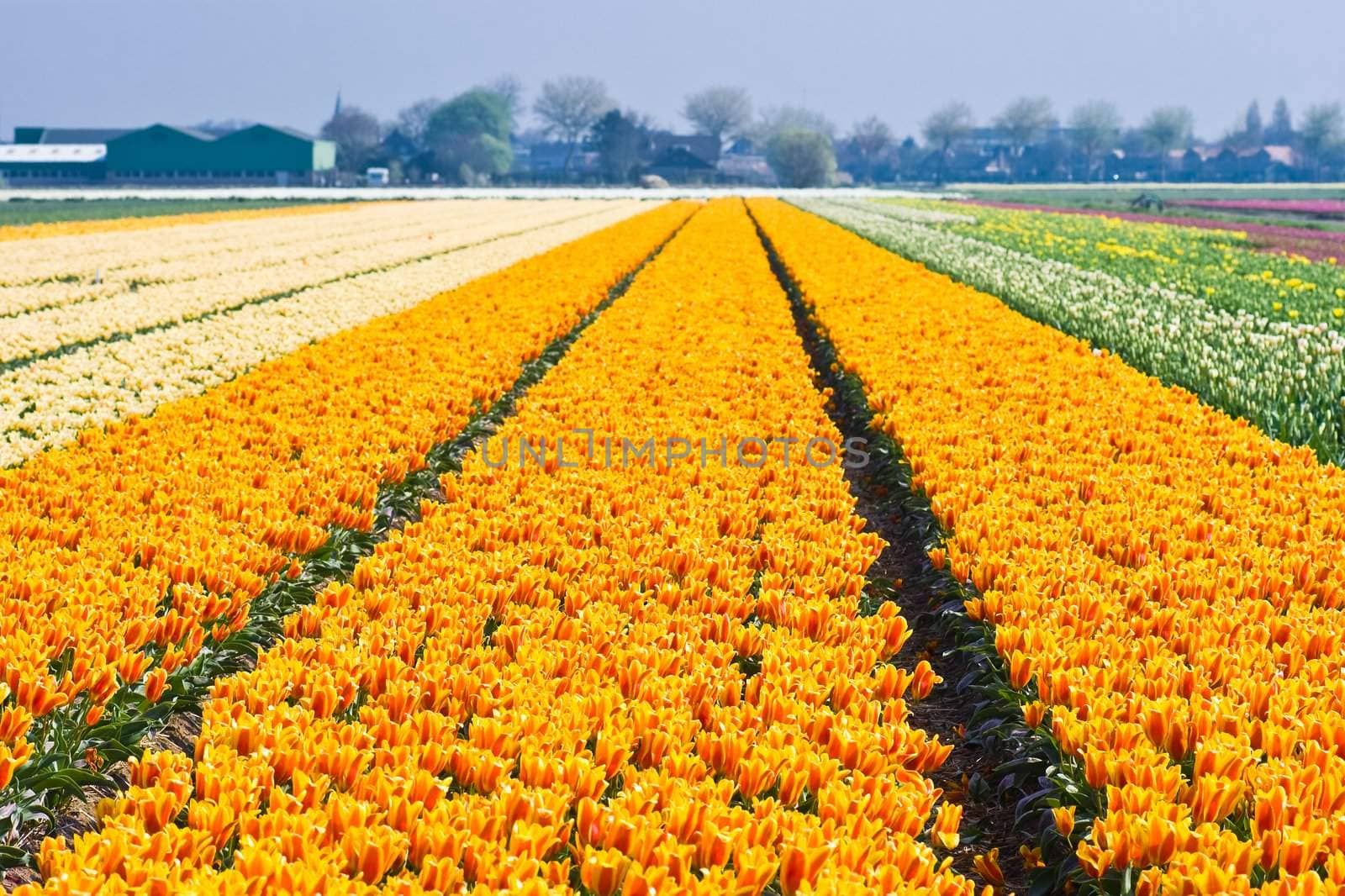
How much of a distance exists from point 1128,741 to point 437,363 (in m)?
7.95

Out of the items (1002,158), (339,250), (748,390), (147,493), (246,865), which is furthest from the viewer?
(1002,158)

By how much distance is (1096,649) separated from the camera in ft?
13.5

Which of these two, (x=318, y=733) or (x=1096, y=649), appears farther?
(x=1096, y=649)

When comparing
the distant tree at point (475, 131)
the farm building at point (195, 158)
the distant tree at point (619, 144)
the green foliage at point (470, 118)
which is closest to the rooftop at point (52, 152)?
the farm building at point (195, 158)

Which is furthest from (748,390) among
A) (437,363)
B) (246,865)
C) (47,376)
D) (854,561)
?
(246,865)

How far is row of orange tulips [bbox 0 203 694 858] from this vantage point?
374 centimetres

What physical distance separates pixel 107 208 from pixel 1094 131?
12778 cm

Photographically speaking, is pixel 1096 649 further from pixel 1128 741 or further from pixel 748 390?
pixel 748 390

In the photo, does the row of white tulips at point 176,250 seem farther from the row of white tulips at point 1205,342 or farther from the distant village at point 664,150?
the distant village at point 664,150

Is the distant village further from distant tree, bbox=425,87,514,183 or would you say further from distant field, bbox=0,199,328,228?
distant field, bbox=0,199,328,228

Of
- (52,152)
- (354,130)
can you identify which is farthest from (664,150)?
(52,152)

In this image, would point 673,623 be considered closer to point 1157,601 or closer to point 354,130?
point 1157,601

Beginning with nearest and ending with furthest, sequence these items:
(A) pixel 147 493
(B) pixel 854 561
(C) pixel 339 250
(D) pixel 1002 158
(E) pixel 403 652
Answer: (E) pixel 403 652 < (B) pixel 854 561 < (A) pixel 147 493 < (C) pixel 339 250 < (D) pixel 1002 158

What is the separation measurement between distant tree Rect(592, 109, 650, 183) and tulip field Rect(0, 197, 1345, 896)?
375 ft
